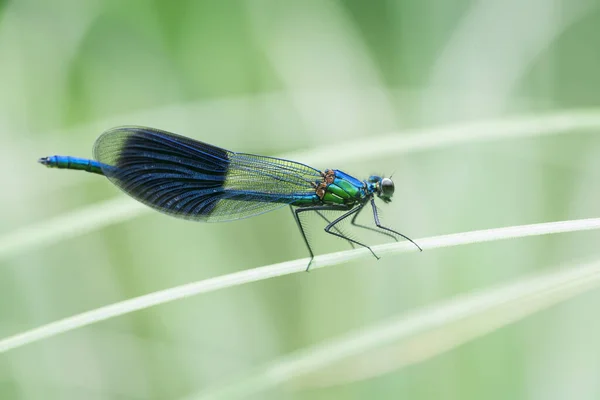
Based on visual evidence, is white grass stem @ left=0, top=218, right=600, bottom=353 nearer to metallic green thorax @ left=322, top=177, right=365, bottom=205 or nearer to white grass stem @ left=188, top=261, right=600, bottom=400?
white grass stem @ left=188, top=261, right=600, bottom=400

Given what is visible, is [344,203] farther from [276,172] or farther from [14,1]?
[14,1]

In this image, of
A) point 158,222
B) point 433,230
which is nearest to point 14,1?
point 158,222

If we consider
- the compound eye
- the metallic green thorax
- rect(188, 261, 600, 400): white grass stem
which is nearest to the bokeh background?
the metallic green thorax

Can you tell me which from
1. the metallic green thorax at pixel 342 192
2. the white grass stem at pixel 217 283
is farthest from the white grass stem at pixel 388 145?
the white grass stem at pixel 217 283

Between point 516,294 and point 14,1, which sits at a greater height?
point 14,1

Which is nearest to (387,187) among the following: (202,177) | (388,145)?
(388,145)
